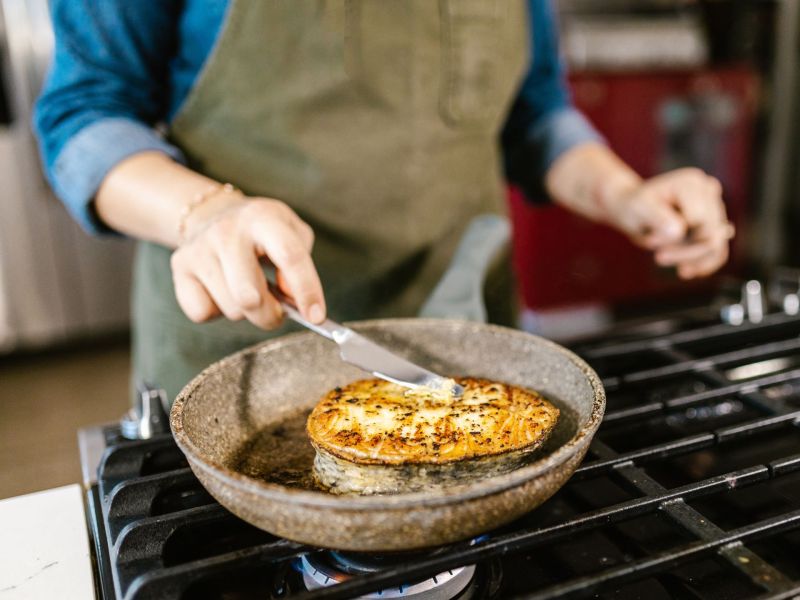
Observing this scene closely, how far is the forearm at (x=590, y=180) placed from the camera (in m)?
1.18

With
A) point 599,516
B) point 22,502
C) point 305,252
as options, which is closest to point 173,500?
point 22,502

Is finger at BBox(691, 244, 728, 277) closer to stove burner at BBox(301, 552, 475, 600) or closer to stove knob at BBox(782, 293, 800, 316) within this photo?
stove knob at BBox(782, 293, 800, 316)

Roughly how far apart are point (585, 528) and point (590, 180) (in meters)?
0.77

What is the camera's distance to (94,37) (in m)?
0.92

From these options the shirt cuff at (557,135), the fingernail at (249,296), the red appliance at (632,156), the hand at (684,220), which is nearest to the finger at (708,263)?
the hand at (684,220)

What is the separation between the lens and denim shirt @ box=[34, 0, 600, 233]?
2.91ft

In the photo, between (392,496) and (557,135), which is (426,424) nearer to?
(392,496)

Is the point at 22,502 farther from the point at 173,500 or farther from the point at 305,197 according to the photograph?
the point at 305,197

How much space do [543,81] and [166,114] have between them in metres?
0.70

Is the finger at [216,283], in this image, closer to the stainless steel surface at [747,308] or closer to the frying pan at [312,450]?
the frying pan at [312,450]

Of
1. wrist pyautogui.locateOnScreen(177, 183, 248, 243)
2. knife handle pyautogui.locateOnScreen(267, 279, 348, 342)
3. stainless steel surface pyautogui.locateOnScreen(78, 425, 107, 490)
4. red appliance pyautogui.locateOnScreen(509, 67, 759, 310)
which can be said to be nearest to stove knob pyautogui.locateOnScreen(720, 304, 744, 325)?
knife handle pyautogui.locateOnScreen(267, 279, 348, 342)

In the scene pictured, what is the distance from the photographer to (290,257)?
669 millimetres

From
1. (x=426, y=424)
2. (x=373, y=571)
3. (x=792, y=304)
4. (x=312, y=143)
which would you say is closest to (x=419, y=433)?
(x=426, y=424)

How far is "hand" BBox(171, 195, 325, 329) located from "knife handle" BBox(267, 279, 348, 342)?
0.01 m
